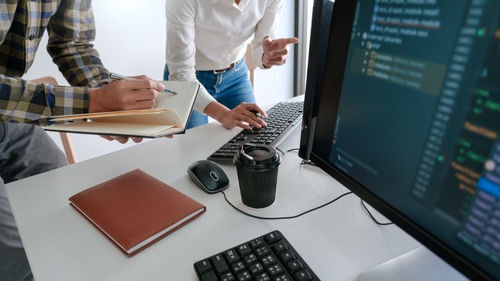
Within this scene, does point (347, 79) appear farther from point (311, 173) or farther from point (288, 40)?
point (288, 40)

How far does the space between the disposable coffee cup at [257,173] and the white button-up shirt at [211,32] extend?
56 cm

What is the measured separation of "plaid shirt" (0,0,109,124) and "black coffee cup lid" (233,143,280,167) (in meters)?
0.44

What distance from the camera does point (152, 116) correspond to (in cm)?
→ 65

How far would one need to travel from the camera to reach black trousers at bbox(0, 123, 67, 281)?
0.79m

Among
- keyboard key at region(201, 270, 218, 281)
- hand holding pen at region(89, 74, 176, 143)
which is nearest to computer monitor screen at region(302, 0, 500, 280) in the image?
keyboard key at region(201, 270, 218, 281)

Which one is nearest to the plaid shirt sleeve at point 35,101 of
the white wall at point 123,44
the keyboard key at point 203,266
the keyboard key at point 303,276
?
the keyboard key at point 203,266

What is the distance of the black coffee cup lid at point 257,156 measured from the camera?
0.56 metres

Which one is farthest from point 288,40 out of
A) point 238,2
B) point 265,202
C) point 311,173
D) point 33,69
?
point 33,69

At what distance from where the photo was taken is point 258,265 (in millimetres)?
440

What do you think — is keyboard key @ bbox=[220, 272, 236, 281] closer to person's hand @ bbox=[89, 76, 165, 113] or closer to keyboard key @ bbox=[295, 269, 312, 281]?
keyboard key @ bbox=[295, 269, 312, 281]

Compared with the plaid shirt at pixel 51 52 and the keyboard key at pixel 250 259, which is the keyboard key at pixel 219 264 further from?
the plaid shirt at pixel 51 52

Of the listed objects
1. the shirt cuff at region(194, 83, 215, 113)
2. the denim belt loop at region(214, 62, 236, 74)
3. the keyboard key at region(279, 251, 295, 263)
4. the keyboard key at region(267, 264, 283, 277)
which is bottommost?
the keyboard key at region(267, 264, 283, 277)

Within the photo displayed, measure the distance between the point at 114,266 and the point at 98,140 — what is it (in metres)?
1.66

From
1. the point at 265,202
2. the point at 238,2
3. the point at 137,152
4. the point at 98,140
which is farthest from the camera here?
the point at 98,140
